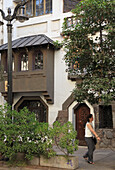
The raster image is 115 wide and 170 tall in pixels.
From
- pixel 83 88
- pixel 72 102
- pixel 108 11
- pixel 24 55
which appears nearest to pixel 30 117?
pixel 83 88

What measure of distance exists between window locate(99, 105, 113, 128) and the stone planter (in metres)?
→ 5.91

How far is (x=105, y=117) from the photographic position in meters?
14.6

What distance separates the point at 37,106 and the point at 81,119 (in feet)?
9.75

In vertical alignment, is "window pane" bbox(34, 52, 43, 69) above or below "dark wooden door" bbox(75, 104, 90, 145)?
above

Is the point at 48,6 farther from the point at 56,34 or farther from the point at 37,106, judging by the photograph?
the point at 37,106

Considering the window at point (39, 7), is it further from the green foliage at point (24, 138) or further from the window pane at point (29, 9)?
the green foliage at point (24, 138)

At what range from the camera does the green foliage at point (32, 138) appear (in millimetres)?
8875

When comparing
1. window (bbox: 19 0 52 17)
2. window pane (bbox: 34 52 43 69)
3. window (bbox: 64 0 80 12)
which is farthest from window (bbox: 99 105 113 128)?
window (bbox: 19 0 52 17)

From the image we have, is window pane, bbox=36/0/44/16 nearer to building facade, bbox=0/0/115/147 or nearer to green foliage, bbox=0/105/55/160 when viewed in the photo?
building facade, bbox=0/0/115/147

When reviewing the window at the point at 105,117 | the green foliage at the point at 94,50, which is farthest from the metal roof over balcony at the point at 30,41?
the green foliage at the point at 94,50

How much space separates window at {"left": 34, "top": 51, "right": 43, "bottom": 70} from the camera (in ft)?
52.4

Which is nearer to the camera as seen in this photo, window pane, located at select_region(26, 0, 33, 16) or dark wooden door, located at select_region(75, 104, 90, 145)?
dark wooden door, located at select_region(75, 104, 90, 145)

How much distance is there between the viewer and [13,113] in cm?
970

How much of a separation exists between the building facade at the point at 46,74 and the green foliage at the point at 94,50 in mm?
5195
